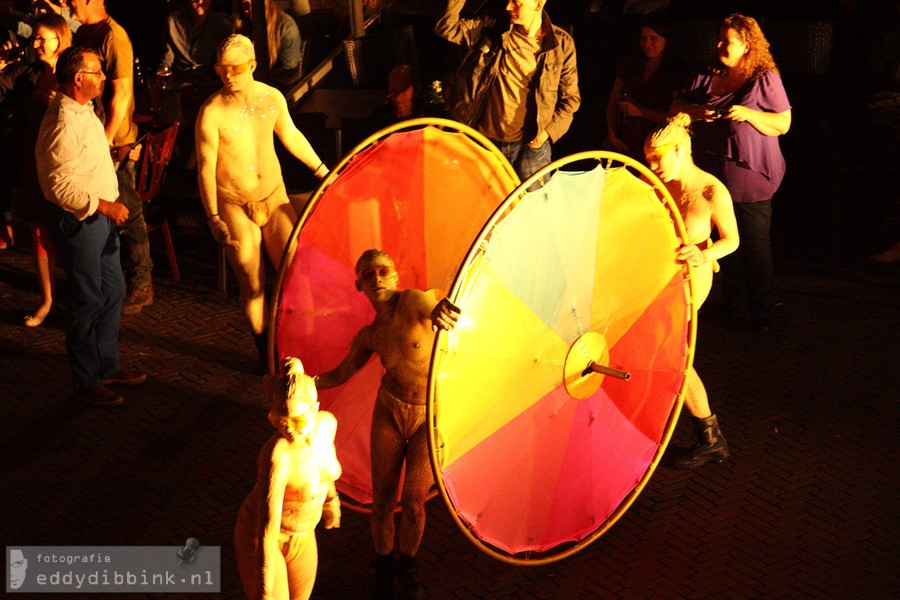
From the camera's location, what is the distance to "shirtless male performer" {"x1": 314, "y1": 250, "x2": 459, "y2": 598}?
473 cm

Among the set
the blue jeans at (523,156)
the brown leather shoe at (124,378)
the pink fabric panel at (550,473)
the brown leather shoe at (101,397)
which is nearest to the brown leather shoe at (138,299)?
the brown leather shoe at (124,378)

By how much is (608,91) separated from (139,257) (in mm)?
4395

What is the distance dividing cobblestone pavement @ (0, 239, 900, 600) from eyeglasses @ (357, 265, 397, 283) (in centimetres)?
142

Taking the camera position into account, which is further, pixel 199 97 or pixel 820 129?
pixel 199 97

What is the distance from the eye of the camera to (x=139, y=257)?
28.0 ft

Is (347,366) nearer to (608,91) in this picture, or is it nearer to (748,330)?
(748,330)

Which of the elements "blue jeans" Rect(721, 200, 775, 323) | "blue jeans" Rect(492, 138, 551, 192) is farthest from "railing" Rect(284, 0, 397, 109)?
"blue jeans" Rect(721, 200, 775, 323)

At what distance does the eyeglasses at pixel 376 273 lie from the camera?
15.5 feet

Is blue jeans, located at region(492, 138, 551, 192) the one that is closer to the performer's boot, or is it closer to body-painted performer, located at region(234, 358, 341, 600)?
the performer's boot

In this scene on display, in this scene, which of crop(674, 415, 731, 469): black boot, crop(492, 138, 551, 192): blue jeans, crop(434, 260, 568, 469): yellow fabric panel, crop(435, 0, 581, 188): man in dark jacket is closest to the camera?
crop(434, 260, 568, 469): yellow fabric panel

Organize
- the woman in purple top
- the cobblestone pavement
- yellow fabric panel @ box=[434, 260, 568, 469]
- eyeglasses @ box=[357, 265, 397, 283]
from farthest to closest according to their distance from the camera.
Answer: the woman in purple top → the cobblestone pavement → eyeglasses @ box=[357, 265, 397, 283] → yellow fabric panel @ box=[434, 260, 568, 469]

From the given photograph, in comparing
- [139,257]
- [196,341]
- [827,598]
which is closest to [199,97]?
[139,257]

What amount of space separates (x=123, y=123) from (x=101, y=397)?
2.38 metres

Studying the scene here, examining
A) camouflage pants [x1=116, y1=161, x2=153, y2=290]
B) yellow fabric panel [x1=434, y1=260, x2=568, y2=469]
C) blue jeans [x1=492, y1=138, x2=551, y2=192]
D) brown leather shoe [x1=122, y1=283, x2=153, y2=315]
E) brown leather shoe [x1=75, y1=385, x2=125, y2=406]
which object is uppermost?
blue jeans [x1=492, y1=138, x2=551, y2=192]
